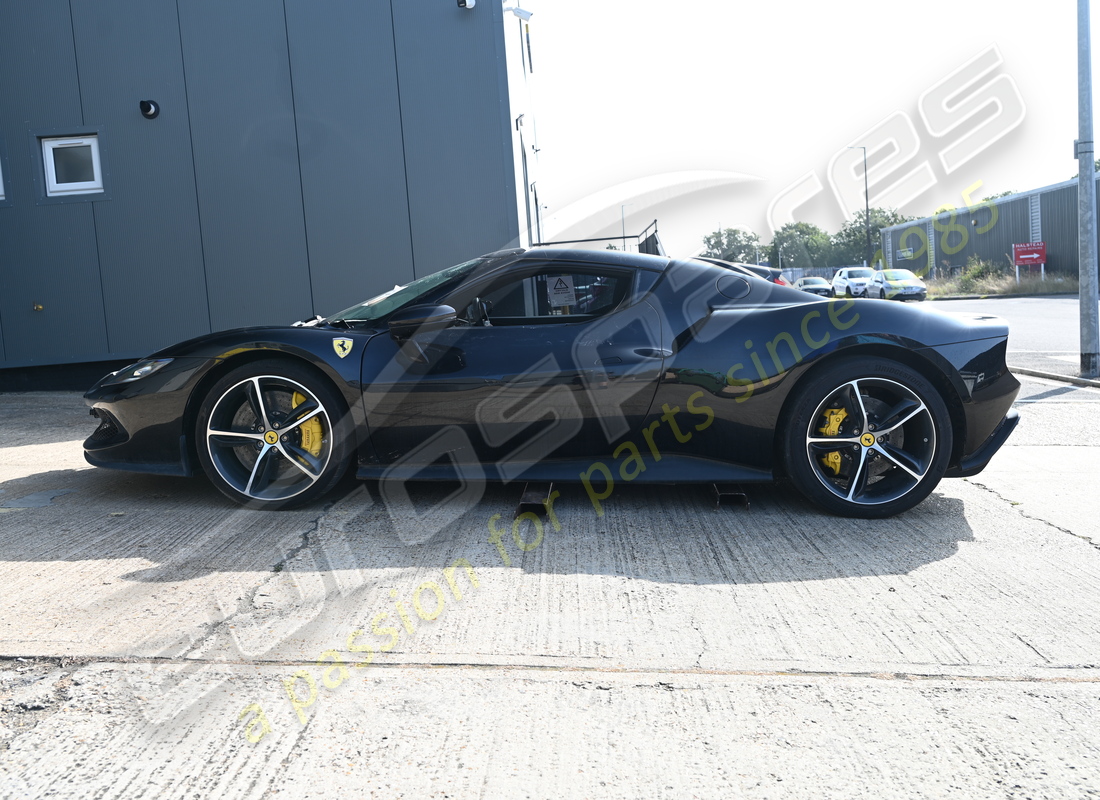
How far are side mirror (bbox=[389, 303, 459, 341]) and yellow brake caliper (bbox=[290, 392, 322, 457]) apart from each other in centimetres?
55

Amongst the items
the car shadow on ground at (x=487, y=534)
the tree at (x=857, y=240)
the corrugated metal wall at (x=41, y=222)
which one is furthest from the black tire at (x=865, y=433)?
the tree at (x=857, y=240)

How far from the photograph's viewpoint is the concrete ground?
180 centimetres

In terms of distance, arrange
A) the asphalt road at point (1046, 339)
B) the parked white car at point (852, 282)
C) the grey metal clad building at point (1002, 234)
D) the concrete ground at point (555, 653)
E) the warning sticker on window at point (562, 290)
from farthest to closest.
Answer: the grey metal clad building at point (1002, 234) < the parked white car at point (852, 282) < the asphalt road at point (1046, 339) < the warning sticker on window at point (562, 290) < the concrete ground at point (555, 653)

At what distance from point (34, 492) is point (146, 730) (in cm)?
282

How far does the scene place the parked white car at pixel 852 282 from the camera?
109 feet

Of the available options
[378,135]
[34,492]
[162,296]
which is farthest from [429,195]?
[34,492]

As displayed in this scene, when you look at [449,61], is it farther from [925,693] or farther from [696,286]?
[925,693]

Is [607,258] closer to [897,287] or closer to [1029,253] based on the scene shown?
A: [897,287]

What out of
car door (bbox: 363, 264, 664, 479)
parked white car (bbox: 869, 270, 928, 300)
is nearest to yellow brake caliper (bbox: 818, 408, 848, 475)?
car door (bbox: 363, 264, 664, 479)

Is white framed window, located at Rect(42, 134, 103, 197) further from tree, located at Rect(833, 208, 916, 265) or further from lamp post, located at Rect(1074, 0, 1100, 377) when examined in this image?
tree, located at Rect(833, 208, 916, 265)

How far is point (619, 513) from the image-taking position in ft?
12.3

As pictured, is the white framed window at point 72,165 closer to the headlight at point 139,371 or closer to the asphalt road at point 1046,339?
the headlight at point 139,371

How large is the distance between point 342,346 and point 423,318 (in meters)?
0.43

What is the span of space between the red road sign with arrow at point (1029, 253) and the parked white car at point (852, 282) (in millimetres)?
7140
